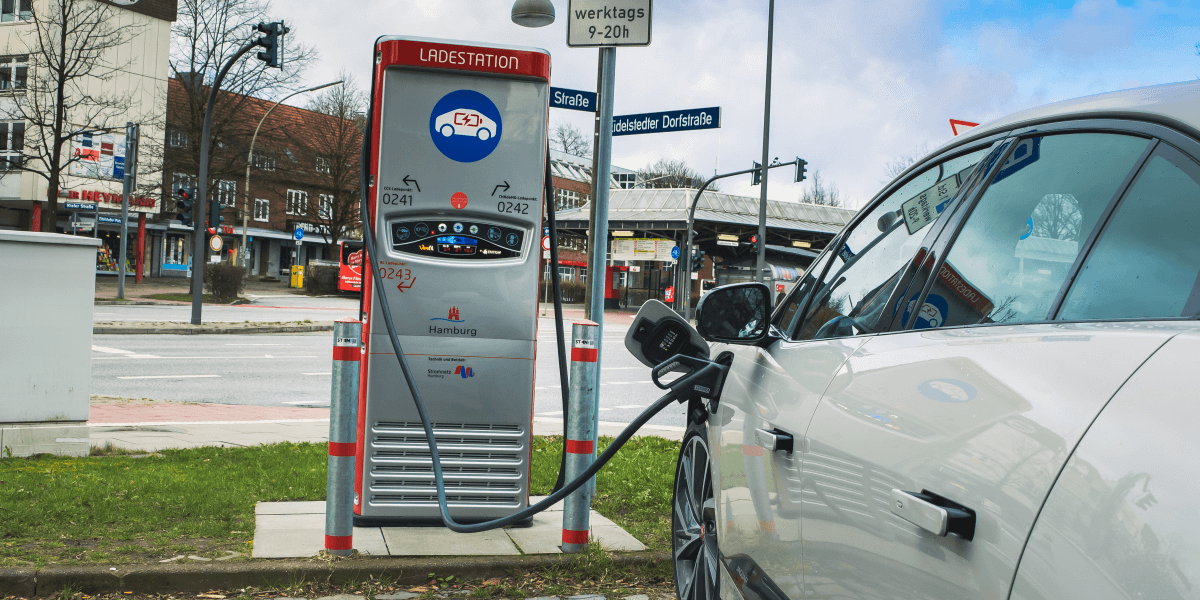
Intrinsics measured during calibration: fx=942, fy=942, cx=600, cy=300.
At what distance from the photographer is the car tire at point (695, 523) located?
3143 millimetres

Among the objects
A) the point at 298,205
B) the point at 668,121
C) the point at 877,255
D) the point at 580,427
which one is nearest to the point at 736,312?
the point at 877,255

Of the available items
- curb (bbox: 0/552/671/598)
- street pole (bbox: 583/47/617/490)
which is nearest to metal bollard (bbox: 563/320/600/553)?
curb (bbox: 0/552/671/598)

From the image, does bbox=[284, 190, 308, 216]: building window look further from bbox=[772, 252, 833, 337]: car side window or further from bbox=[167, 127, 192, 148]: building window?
bbox=[772, 252, 833, 337]: car side window

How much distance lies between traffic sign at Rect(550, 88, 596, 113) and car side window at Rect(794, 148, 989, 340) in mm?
3943

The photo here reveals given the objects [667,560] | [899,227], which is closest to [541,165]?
[667,560]

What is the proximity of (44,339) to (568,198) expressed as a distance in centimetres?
7739

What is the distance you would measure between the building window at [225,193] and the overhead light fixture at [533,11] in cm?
3465

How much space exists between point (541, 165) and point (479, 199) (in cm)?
38

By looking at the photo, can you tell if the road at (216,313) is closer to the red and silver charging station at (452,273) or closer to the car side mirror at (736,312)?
the red and silver charging station at (452,273)

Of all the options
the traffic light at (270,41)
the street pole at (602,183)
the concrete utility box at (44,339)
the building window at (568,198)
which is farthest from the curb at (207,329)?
the building window at (568,198)

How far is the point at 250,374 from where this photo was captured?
13.9m

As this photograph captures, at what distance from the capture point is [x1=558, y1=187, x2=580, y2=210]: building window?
3174 inches

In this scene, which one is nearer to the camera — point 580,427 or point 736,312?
point 736,312

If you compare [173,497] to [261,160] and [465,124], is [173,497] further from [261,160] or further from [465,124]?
[261,160]
